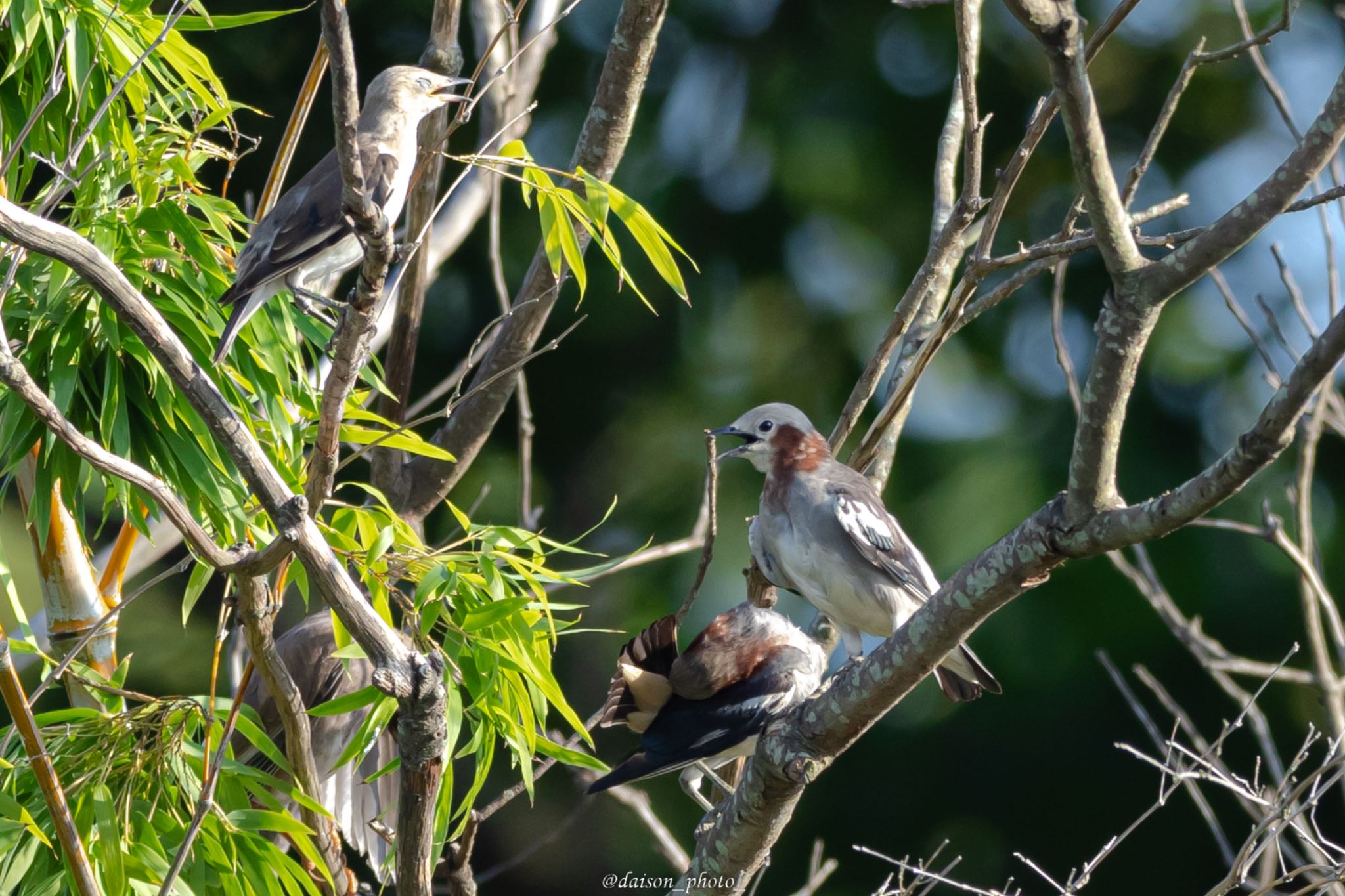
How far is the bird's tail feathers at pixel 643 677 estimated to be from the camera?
136 inches

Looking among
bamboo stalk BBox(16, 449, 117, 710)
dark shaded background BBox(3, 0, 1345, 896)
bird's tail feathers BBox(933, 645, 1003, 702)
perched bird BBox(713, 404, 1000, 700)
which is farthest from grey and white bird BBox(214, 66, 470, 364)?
dark shaded background BBox(3, 0, 1345, 896)

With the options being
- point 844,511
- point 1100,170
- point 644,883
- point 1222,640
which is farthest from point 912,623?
point 1222,640

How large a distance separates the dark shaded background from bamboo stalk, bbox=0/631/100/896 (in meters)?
3.73

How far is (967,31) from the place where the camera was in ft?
9.49

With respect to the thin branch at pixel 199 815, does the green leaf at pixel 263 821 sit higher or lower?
lower

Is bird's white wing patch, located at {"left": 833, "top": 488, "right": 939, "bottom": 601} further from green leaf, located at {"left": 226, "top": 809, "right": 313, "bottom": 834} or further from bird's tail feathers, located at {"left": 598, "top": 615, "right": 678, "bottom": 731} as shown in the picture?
green leaf, located at {"left": 226, "top": 809, "right": 313, "bottom": 834}

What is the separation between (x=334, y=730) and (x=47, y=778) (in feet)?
5.34

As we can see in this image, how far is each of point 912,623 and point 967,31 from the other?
148cm

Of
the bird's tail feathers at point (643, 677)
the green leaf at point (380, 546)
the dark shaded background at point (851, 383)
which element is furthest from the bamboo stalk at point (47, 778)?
the dark shaded background at point (851, 383)

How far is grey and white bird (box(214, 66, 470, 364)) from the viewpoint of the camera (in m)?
2.71

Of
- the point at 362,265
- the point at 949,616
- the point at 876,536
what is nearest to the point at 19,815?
the point at 362,265

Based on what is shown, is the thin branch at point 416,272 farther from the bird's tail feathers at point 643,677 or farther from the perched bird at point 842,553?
the perched bird at point 842,553

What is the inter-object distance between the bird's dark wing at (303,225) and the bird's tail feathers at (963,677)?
187 centimetres

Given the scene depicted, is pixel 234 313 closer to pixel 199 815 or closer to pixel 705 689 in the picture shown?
pixel 199 815
